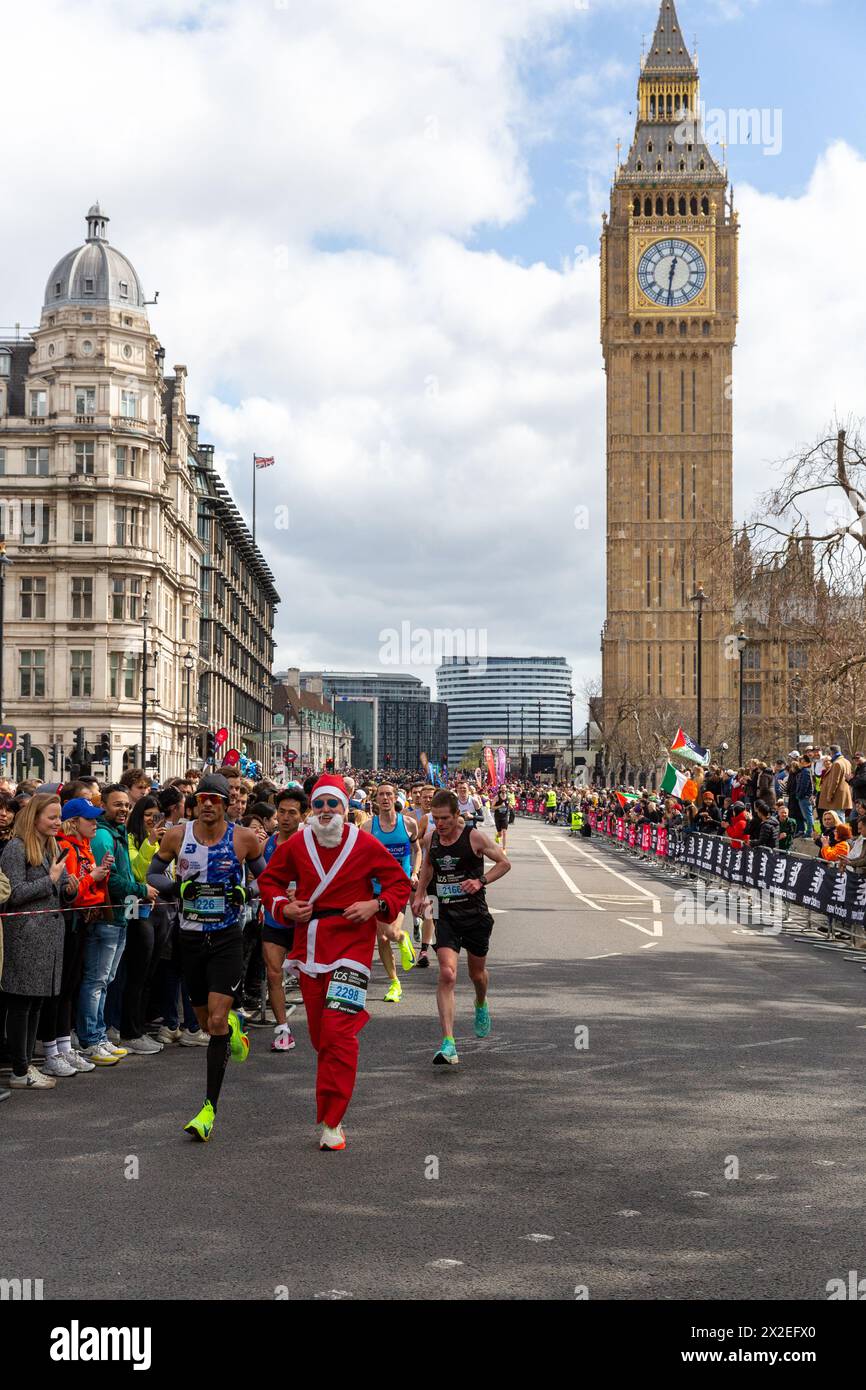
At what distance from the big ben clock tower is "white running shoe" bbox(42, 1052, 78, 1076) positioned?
119232mm

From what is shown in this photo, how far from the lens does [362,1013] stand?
8180mm

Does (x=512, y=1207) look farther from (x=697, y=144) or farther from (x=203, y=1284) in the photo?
(x=697, y=144)

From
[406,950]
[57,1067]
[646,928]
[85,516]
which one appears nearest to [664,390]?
[85,516]

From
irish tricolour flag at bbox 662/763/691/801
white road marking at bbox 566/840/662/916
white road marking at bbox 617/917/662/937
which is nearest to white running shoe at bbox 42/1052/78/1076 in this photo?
white road marking at bbox 617/917/662/937

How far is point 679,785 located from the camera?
35.3 metres

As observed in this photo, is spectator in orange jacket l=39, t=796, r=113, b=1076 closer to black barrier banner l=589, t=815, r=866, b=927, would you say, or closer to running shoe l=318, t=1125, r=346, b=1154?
running shoe l=318, t=1125, r=346, b=1154

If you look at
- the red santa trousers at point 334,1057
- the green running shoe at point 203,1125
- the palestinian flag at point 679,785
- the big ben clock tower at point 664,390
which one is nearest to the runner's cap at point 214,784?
the red santa trousers at point 334,1057

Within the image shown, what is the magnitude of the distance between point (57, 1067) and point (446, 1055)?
263 cm

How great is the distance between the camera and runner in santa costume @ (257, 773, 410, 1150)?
8047 mm

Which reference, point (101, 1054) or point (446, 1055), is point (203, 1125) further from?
point (101, 1054)

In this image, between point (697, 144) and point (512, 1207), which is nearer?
point (512, 1207)
